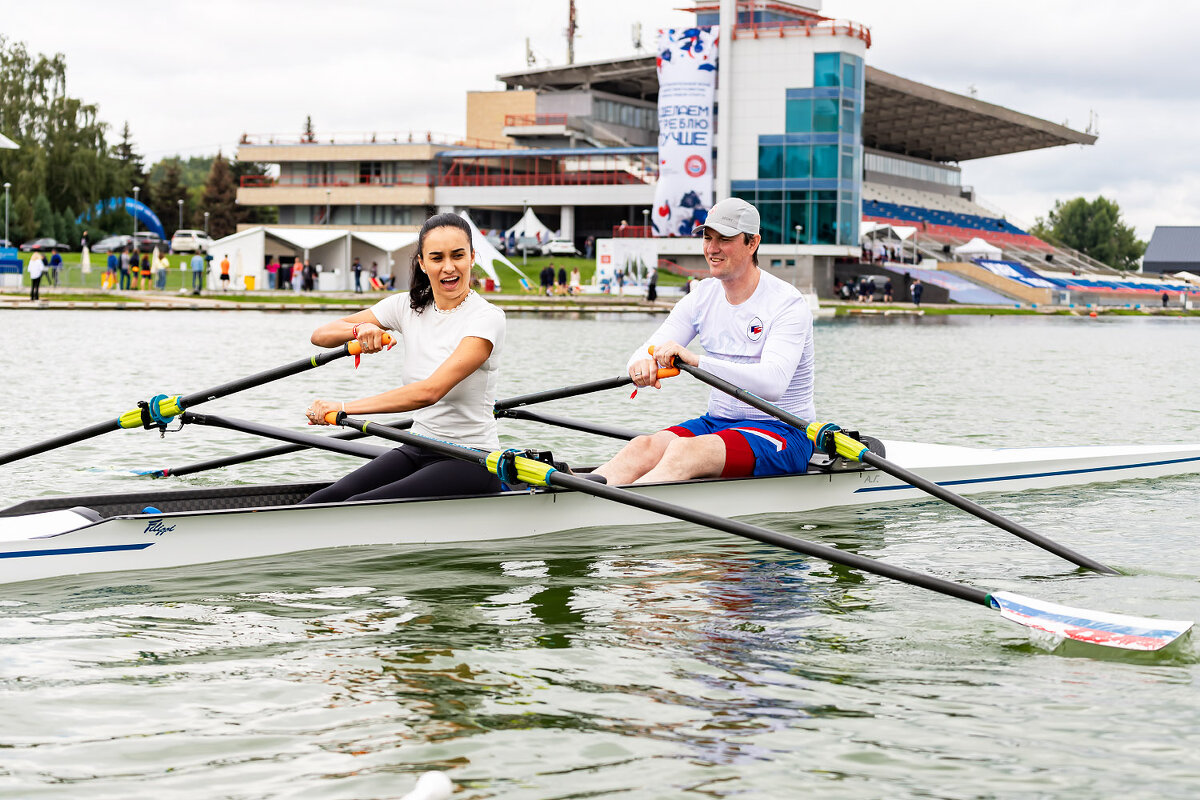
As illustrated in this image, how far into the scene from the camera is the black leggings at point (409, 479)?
292 inches

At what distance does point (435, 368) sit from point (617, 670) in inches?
86.6

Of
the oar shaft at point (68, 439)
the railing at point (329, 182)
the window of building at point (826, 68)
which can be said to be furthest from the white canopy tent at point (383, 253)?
the oar shaft at point (68, 439)

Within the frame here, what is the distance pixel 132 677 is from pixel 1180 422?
15437mm

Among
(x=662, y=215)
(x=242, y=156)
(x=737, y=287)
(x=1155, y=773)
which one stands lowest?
(x=1155, y=773)

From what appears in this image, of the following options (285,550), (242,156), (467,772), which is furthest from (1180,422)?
(242,156)

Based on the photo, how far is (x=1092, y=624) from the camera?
20.6ft

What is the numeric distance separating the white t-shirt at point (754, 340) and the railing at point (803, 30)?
65875 mm

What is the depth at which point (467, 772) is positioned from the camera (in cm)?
457

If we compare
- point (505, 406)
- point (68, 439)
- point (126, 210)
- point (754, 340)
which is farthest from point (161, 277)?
point (754, 340)

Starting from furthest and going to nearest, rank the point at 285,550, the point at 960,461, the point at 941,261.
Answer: the point at 941,261, the point at 960,461, the point at 285,550

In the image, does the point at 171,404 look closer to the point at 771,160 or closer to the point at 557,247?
the point at 771,160

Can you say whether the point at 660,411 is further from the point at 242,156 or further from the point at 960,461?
the point at 242,156

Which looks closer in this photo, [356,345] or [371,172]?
[356,345]

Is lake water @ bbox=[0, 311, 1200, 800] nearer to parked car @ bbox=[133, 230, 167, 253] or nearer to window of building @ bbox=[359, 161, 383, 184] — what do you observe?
parked car @ bbox=[133, 230, 167, 253]
